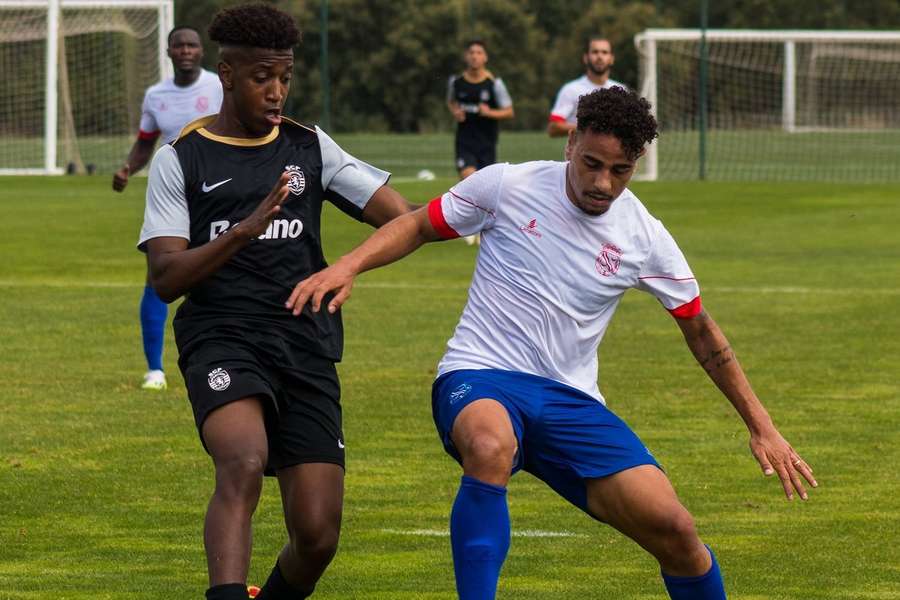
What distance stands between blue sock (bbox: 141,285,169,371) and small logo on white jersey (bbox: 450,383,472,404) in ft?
18.7

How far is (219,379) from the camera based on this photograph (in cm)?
543

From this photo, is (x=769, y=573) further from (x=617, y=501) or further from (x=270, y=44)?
(x=270, y=44)

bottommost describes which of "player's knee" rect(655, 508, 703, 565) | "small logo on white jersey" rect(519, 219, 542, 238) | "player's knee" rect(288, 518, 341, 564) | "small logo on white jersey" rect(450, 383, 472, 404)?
"player's knee" rect(288, 518, 341, 564)

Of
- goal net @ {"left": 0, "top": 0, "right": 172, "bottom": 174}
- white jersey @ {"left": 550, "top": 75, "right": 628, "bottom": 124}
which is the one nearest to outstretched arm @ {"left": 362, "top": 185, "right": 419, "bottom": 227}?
white jersey @ {"left": 550, "top": 75, "right": 628, "bottom": 124}

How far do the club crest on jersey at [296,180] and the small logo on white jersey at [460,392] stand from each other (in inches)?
31.2

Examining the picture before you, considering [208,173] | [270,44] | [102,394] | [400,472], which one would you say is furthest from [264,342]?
[102,394]

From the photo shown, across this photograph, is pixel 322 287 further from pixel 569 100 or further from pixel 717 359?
pixel 569 100

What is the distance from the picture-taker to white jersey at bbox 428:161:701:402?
5.61 m

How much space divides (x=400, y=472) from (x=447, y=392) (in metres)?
3.19

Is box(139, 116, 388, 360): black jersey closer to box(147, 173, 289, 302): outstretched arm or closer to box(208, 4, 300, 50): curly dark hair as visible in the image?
box(147, 173, 289, 302): outstretched arm

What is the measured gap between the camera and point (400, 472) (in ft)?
28.6

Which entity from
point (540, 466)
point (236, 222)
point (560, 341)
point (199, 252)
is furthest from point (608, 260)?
point (199, 252)

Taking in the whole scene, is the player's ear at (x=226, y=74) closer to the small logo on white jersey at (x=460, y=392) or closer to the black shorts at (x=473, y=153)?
the small logo on white jersey at (x=460, y=392)

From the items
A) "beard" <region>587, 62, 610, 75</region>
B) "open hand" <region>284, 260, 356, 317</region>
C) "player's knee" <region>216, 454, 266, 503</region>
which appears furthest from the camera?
"beard" <region>587, 62, 610, 75</region>
